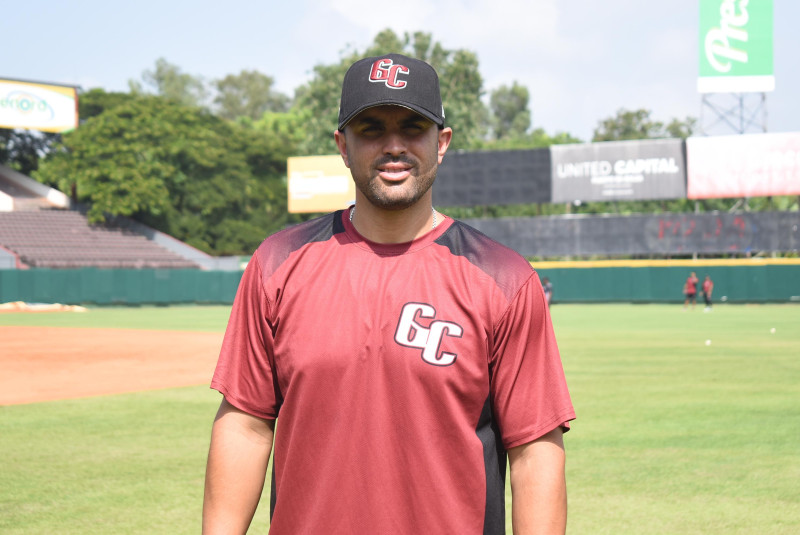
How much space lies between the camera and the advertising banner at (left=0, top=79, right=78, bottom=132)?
57.1 meters

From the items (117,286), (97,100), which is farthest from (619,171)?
(97,100)

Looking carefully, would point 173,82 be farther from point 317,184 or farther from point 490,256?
point 490,256

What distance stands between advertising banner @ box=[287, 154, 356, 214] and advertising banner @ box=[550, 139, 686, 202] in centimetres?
1301

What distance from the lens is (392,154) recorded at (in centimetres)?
272

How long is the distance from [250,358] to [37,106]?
60790mm

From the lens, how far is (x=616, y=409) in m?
11.3

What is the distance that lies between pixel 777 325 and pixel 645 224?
705 inches

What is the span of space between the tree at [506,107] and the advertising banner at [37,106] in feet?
212

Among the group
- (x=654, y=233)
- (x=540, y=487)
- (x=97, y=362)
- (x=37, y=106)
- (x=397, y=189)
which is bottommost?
(x=97, y=362)

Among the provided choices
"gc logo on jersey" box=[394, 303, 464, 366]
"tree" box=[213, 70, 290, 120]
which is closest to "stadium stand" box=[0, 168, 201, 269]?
"gc logo on jersey" box=[394, 303, 464, 366]

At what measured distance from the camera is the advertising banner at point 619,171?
155 ft

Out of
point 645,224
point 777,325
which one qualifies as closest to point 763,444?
point 777,325

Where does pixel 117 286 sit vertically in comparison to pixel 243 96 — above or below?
below

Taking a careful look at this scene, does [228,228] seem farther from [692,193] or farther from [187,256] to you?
[692,193]
